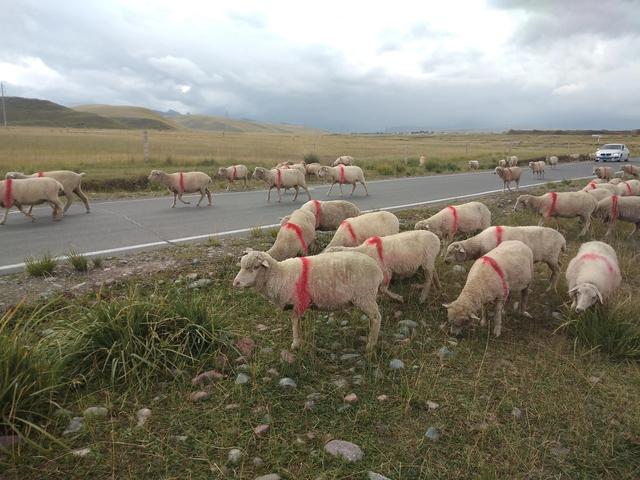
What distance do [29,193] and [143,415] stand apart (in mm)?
9803

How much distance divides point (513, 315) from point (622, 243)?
21.2 feet


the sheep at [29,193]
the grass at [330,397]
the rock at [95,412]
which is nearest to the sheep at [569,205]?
the grass at [330,397]

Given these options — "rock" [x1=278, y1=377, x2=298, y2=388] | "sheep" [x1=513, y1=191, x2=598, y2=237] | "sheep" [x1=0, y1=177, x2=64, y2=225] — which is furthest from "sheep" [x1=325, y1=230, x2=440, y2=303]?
"sheep" [x1=0, y1=177, x2=64, y2=225]

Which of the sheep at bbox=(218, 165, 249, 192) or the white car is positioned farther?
the white car

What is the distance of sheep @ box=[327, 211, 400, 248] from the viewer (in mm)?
7445

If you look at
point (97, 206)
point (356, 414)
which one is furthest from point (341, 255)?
point (97, 206)

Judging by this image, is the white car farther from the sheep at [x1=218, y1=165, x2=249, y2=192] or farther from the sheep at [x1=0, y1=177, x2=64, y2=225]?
the sheep at [x1=0, y1=177, x2=64, y2=225]

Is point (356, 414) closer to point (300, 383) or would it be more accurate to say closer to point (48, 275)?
point (300, 383)

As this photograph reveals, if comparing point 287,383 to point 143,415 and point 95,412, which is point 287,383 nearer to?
point 143,415

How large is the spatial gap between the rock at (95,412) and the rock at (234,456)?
1.27 m

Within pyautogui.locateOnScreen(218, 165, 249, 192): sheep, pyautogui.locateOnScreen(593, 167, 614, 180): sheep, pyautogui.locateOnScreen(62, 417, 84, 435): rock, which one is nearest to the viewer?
pyautogui.locateOnScreen(62, 417, 84, 435): rock

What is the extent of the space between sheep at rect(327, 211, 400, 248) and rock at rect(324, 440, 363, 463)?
3981mm

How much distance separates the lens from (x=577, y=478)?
11.0 ft

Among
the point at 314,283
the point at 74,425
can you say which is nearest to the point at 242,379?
the point at 314,283
